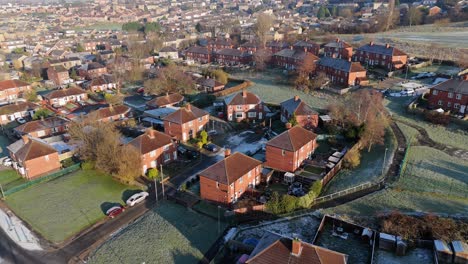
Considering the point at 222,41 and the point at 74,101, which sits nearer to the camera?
the point at 74,101

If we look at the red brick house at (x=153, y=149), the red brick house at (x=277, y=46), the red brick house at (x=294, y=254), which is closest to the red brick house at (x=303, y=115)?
the red brick house at (x=153, y=149)

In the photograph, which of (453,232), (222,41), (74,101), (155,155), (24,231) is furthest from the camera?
(222,41)

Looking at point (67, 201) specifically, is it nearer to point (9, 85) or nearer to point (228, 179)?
point (228, 179)

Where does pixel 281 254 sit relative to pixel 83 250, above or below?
above

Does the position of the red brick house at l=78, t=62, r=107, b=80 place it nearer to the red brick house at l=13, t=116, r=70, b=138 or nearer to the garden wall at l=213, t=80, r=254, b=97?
the red brick house at l=13, t=116, r=70, b=138

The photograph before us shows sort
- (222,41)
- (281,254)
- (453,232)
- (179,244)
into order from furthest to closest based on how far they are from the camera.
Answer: (222,41) < (179,244) < (453,232) < (281,254)

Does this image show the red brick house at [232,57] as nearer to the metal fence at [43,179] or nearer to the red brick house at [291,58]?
the red brick house at [291,58]

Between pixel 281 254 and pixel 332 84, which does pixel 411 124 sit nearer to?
pixel 332 84

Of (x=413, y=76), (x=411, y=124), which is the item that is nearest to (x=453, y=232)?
(x=411, y=124)
